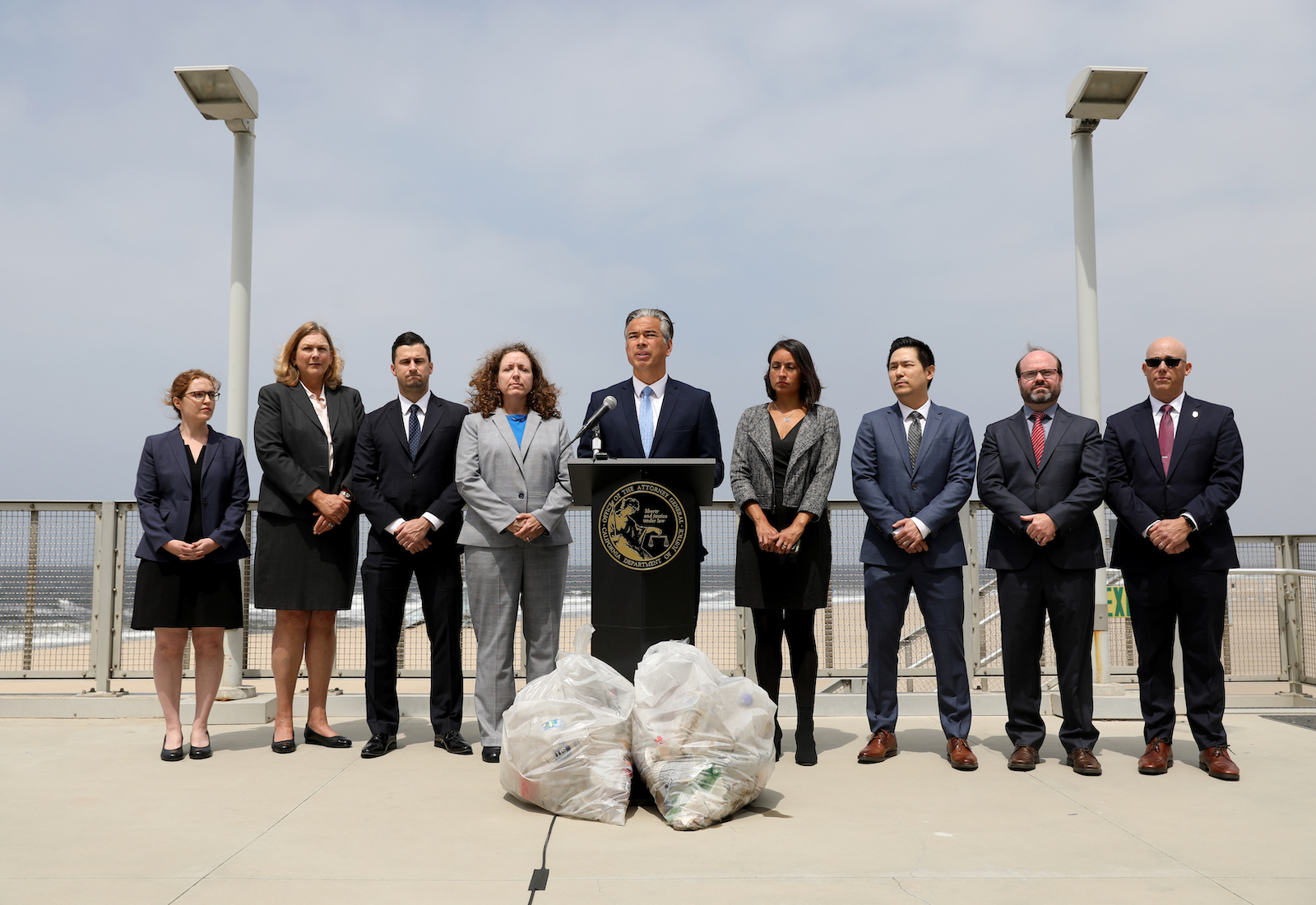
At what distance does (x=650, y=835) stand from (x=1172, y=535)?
2.70 metres

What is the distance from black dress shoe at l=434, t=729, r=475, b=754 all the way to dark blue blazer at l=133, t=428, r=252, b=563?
4.54 ft

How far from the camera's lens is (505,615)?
4500 mm

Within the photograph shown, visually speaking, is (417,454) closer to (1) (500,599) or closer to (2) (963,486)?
(1) (500,599)

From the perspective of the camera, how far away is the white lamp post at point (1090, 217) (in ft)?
19.0

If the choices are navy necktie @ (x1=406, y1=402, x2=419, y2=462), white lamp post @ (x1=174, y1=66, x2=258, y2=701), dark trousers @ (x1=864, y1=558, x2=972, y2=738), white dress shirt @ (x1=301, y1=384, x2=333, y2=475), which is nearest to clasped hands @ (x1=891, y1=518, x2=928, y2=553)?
dark trousers @ (x1=864, y1=558, x2=972, y2=738)

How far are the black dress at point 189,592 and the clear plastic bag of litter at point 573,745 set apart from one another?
1949 mm

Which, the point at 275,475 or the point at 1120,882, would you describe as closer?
the point at 1120,882

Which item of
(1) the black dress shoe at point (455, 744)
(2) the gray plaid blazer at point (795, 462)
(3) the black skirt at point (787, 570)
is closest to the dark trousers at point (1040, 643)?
(3) the black skirt at point (787, 570)

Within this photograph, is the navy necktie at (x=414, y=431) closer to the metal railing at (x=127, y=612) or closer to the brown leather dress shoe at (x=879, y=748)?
the metal railing at (x=127, y=612)

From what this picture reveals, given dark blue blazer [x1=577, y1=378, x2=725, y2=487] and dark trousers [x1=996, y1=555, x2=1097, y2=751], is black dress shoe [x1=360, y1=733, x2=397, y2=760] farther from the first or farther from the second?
dark trousers [x1=996, y1=555, x2=1097, y2=751]

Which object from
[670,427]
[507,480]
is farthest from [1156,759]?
[507,480]

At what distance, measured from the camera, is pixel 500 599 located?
177 inches

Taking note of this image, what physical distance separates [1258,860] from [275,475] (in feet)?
14.2

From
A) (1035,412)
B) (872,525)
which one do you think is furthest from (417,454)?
(1035,412)
